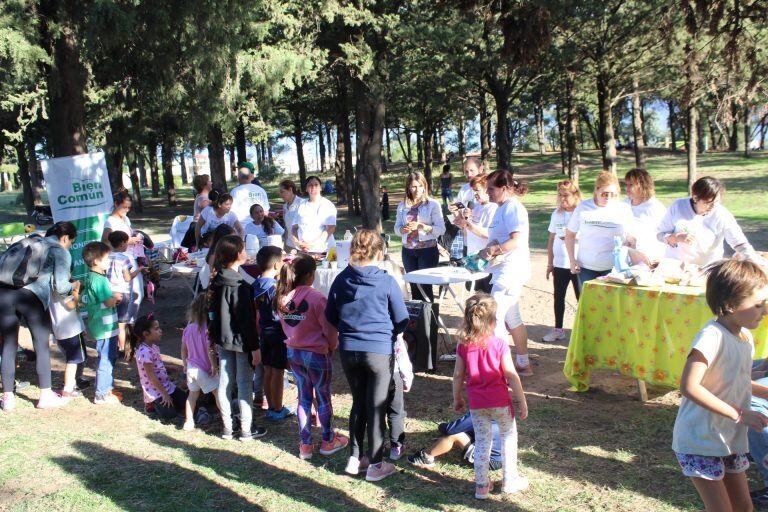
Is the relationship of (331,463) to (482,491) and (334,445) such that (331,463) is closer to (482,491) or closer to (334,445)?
(334,445)

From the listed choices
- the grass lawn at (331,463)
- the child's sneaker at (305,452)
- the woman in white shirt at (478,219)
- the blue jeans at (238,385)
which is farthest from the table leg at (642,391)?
the blue jeans at (238,385)

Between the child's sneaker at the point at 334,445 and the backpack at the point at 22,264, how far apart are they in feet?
9.52

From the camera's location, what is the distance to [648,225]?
5.51 m

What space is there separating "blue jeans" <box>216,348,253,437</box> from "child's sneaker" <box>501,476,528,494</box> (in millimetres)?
1940

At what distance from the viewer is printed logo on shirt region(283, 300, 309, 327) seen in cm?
422

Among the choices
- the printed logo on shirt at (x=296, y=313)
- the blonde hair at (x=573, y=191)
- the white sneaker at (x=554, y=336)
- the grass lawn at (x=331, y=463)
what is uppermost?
the blonde hair at (x=573, y=191)

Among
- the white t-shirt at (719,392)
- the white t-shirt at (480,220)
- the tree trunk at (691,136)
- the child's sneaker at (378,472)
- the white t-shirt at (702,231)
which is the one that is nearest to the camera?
the white t-shirt at (719,392)

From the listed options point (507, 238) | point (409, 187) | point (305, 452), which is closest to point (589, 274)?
point (507, 238)

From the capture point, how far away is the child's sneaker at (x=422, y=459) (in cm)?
414

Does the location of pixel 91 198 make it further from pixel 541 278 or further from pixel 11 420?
pixel 541 278

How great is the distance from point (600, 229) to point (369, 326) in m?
2.59

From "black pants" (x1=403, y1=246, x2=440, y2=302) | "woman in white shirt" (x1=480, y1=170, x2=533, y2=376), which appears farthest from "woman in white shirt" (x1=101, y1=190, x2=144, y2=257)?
"woman in white shirt" (x1=480, y1=170, x2=533, y2=376)

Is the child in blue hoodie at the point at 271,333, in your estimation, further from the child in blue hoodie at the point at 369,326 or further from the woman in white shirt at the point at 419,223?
the woman in white shirt at the point at 419,223

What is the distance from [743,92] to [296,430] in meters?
8.97
